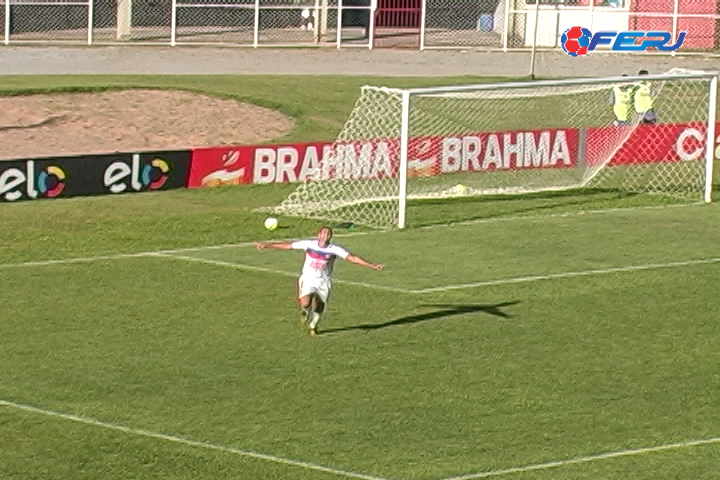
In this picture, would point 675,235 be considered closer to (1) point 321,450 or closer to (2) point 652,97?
(2) point 652,97

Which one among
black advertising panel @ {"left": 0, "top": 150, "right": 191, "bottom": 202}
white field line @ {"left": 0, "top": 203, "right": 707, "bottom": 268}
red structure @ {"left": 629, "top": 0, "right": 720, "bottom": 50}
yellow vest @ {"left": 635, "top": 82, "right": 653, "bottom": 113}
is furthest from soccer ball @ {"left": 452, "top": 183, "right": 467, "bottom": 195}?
red structure @ {"left": 629, "top": 0, "right": 720, "bottom": 50}

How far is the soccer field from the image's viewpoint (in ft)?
56.7

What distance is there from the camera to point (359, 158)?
30516mm

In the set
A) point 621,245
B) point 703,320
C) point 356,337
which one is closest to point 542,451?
point 356,337

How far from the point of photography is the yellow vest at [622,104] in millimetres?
33688

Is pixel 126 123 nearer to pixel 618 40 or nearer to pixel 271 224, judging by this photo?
pixel 271 224

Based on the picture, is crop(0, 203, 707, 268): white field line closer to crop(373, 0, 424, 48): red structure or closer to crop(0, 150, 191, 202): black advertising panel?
crop(0, 150, 191, 202): black advertising panel

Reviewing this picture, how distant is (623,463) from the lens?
17156mm

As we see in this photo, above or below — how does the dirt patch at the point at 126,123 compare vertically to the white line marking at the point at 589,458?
above

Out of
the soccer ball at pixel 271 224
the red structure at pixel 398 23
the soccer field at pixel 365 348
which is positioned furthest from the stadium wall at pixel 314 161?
the red structure at pixel 398 23

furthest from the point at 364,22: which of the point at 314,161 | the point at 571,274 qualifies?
the point at 571,274

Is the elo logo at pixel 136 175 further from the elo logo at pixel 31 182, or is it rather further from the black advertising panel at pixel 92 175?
the elo logo at pixel 31 182

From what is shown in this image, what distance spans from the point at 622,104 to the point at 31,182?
11489 mm

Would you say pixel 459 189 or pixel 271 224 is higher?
pixel 459 189
